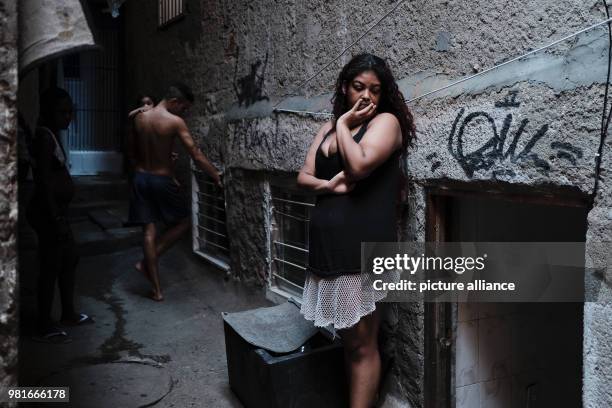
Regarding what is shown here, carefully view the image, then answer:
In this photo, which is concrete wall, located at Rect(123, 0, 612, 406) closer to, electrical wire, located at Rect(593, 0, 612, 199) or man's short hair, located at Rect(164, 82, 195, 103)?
electrical wire, located at Rect(593, 0, 612, 199)

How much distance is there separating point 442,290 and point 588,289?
989 millimetres

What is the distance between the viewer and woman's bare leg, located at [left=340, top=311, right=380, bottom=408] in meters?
3.07

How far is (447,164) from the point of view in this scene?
291 centimetres

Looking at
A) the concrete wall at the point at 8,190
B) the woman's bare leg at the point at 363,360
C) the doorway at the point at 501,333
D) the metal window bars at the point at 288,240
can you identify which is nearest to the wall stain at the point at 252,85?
the metal window bars at the point at 288,240

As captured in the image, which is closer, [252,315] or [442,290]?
[442,290]

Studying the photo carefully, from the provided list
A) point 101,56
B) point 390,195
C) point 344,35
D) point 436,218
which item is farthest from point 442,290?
point 101,56

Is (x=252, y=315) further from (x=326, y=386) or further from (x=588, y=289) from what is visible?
(x=588, y=289)

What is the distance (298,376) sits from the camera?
3158mm

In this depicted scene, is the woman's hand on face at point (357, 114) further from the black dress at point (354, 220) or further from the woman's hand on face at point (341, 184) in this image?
the woman's hand on face at point (341, 184)

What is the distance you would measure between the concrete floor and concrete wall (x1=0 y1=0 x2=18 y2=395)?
6.27 feet

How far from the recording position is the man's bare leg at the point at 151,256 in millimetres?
5516

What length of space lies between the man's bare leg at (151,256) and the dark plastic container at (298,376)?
2311 mm

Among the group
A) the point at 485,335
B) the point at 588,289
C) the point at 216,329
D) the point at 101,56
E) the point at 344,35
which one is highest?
the point at 101,56

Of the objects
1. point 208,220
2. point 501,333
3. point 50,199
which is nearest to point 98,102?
point 208,220
